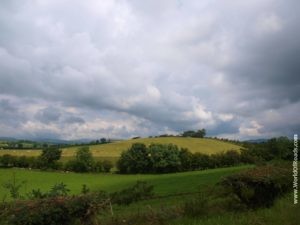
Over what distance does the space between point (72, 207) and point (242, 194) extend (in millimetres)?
4972

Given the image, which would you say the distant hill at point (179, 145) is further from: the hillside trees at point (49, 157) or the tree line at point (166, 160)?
the tree line at point (166, 160)

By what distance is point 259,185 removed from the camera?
1066 centimetres

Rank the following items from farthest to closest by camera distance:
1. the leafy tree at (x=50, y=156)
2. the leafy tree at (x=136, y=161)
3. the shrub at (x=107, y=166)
Answer: the leafy tree at (x=50, y=156) → the shrub at (x=107, y=166) → the leafy tree at (x=136, y=161)

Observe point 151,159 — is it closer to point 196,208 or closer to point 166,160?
point 166,160

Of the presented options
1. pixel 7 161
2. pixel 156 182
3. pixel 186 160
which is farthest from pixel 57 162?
pixel 156 182

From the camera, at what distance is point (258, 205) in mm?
11102

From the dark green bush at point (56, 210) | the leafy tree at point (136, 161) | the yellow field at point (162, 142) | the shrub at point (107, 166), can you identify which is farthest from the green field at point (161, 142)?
the dark green bush at point (56, 210)

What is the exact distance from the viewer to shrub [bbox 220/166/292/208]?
10.4 meters

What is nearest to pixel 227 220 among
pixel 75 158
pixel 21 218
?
pixel 21 218

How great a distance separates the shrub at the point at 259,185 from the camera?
1042 cm

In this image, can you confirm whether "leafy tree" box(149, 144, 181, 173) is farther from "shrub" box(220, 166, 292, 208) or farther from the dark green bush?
the dark green bush

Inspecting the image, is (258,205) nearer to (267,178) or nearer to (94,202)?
(267,178)

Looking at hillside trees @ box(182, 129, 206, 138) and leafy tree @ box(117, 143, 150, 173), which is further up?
→ hillside trees @ box(182, 129, 206, 138)

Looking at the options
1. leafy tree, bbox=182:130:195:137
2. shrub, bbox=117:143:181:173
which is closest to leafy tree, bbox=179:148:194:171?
shrub, bbox=117:143:181:173
